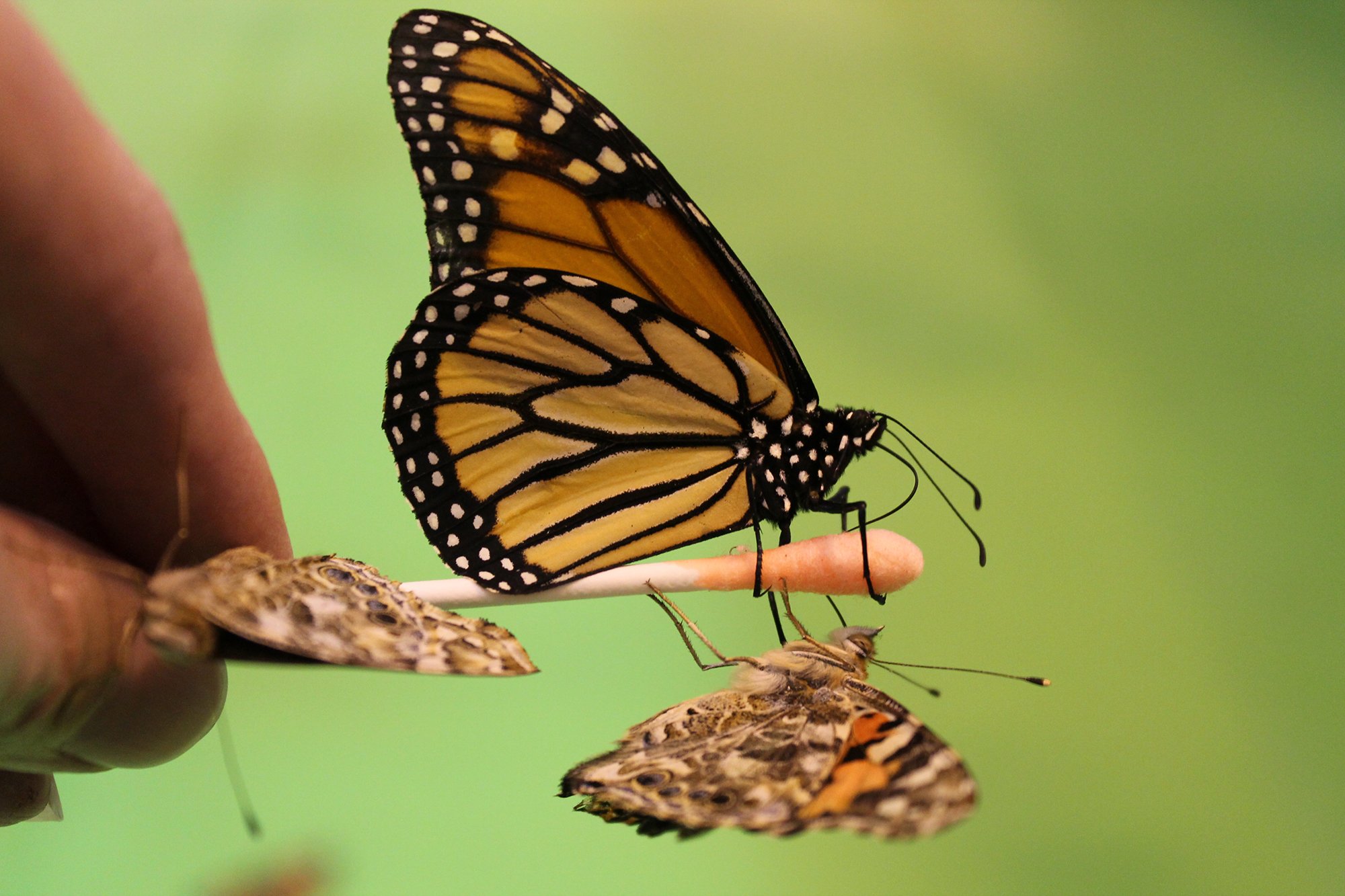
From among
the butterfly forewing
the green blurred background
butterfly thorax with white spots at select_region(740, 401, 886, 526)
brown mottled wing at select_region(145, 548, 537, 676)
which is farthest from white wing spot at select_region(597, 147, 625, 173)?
the green blurred background

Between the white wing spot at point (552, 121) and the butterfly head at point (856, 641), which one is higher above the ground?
the white wing spot at point (552, 121)

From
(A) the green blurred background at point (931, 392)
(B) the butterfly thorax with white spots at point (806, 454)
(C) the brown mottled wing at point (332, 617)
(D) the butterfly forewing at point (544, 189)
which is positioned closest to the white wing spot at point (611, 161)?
(D) the butterfly forewing at point (544, 189)

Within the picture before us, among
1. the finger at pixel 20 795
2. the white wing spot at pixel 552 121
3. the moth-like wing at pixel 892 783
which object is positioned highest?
the white wing spot at pixel 552 121

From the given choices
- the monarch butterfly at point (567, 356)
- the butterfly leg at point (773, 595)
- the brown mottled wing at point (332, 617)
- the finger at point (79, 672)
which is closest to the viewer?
the brown mottled wing at point (332, 617)

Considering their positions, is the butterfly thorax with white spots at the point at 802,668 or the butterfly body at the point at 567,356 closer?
the butterfly thorax with white spots at the point at 802,668

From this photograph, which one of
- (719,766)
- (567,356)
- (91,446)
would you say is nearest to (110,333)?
(91,446)

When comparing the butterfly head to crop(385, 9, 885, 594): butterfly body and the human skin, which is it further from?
the human skin

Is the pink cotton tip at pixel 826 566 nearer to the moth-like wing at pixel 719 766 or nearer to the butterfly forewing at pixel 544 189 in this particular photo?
the moth-like wing at pixel 719 766

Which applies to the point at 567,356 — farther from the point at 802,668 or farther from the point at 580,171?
the point at 802,668
